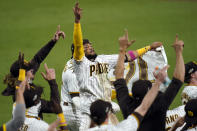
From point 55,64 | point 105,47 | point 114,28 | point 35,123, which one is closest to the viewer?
point 35,123

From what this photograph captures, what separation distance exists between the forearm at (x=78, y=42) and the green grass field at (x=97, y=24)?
4512 mm

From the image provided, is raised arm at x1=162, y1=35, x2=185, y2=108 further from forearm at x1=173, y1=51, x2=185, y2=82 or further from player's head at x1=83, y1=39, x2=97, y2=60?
player's head at x1=83, y1=39, x2=97, y2=60

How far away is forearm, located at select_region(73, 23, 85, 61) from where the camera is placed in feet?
20.2

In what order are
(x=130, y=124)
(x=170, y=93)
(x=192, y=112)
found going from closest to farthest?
(x=130, y=124) → (x=170, y=93) → (x=192, y=112)

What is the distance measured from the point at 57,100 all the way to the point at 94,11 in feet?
33.6

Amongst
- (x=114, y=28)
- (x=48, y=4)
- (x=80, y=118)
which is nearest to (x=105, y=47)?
(x=114, y=28)

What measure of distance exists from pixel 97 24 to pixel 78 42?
8.29 meters

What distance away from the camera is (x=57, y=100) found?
533 cm

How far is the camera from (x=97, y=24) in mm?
14438

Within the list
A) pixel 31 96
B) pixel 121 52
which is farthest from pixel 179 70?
pixel 31 96

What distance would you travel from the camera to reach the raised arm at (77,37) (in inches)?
239

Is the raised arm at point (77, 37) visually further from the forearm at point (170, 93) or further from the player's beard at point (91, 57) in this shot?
the forearm at point (170, 93)

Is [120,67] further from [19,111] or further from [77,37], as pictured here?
[19,111]

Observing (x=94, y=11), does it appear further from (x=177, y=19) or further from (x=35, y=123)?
(x=35, y=123)
